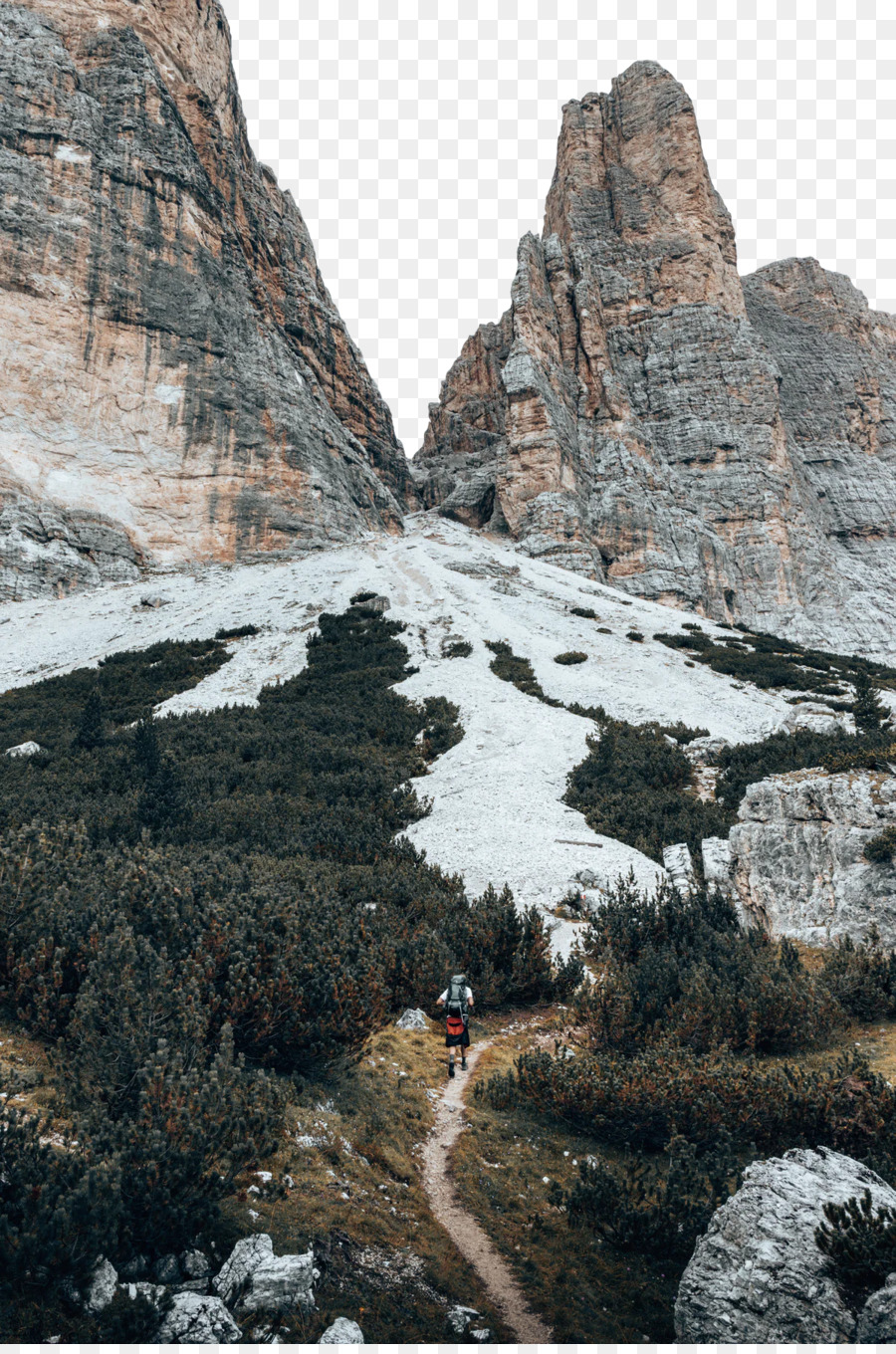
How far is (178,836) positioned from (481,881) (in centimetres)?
565

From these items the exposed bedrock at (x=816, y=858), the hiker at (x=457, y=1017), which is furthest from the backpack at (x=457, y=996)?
the exposed bedrock at (x=816, y=858)

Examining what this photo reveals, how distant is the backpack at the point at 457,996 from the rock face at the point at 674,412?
53.9m

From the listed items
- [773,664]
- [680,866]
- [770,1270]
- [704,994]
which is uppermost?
[773,664]

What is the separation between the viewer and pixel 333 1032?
21.8 ft

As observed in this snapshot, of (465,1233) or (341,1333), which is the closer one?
(341,1333)

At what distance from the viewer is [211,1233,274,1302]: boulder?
3727 millimetres

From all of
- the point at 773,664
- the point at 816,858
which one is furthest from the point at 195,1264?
the point at 773,664

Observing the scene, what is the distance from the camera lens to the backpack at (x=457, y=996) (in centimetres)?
789

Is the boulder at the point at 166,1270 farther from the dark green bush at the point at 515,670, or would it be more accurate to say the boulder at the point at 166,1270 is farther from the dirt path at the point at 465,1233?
the dark green bush at the point at 515,670

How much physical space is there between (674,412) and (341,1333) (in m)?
76.5

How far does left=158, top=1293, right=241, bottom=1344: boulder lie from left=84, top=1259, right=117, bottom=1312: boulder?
0.29 metres

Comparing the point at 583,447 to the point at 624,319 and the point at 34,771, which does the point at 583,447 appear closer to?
the point at 624,319

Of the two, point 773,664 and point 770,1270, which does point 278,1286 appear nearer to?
point 770,1270

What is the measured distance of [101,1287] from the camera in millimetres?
3418
